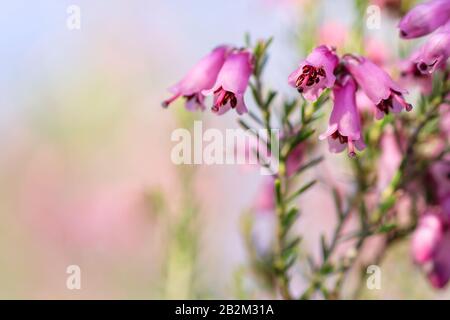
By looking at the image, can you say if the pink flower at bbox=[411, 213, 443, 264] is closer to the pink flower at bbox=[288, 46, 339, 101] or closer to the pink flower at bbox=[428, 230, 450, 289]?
the pink flower at bbox=[428, 230, 450, 289]

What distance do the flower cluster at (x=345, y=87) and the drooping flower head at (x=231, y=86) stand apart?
118 mm

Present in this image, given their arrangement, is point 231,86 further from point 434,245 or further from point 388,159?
point 434,245

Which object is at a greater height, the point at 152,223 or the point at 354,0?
the point at 354,0

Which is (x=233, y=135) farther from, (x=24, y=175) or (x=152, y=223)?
(x=24, y=175)

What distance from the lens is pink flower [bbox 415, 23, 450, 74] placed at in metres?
1.29

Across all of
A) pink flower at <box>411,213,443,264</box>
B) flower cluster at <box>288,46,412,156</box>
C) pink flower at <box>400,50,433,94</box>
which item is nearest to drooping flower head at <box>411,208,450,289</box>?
pink flower at <box>411,213,443,264</box>

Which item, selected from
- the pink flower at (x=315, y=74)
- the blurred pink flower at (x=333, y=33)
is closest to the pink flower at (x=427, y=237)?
the pink flower at (x=315, y=74)

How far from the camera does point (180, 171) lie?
7.47ft

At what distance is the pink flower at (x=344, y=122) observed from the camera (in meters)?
1.32

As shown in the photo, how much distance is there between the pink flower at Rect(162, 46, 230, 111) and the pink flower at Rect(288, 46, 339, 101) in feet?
0.73

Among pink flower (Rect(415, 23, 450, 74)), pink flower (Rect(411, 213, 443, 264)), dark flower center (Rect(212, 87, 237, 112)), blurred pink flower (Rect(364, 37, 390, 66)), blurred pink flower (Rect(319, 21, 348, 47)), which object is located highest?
blurred pink flower (Rect(319, 21, 348, 47))

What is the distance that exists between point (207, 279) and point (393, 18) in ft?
3.14

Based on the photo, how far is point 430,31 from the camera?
4.54 ft
